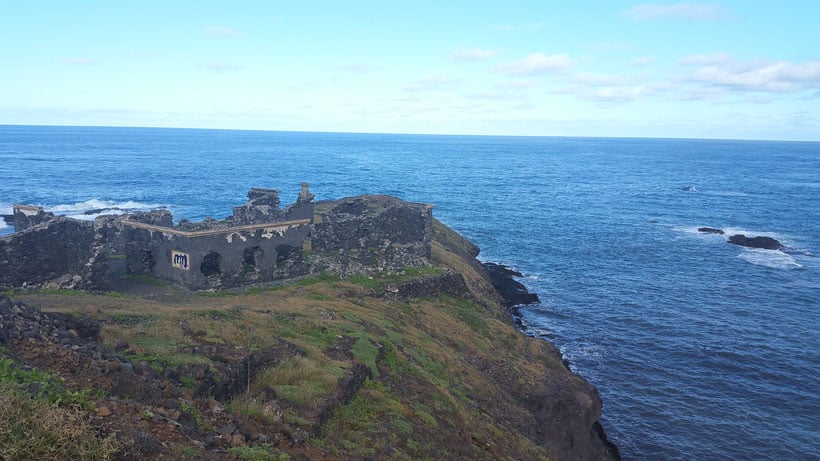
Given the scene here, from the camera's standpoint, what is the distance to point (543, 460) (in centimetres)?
2136

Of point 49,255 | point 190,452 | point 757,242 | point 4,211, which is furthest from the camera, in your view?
point 4,211

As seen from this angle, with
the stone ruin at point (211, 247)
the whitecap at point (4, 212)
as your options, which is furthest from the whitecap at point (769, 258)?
the whitecap at point (4, 212)

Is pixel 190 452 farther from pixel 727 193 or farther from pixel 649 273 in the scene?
pixel 727 193

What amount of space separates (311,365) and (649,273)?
52.7 meters

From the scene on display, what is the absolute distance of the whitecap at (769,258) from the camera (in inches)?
2584

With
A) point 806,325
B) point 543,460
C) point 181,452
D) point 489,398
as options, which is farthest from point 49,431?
point 806,325

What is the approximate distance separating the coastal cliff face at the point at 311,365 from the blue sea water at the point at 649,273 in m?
7.44

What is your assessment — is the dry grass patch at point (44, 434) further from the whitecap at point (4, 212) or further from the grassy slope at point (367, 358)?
the whitecap at point (4, 212)

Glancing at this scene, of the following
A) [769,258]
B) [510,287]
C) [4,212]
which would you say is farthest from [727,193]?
[4,212]

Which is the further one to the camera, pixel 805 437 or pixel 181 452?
pixel 805 437

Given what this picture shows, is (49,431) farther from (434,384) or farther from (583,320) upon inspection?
(583,320)

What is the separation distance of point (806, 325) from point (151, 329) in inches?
1966

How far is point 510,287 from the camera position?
54.9 m

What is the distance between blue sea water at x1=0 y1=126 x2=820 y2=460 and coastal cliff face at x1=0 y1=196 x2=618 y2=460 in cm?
744
